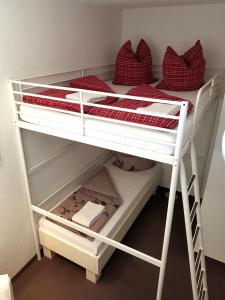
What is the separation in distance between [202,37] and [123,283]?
2097 millimetres

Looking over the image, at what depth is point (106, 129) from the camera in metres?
1.15

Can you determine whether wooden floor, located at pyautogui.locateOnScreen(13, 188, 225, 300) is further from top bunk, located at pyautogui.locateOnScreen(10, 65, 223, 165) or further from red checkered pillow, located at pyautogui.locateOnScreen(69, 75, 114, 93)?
red checkered pillow, located at pyautogui.locateOnScreen(69, 75, 114, 93)

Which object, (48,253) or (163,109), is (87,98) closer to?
(163,109)

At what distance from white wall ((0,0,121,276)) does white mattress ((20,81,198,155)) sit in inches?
7.2

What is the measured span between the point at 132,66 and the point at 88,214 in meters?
1.28

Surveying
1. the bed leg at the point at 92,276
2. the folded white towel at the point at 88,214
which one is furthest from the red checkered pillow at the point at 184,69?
the bed leg at the point at 92,276

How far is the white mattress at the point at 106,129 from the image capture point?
1.04 meters

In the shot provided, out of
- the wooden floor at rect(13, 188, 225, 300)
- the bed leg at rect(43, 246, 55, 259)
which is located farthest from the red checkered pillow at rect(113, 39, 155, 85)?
the bed leg at rect(43, 246, 55, 259)

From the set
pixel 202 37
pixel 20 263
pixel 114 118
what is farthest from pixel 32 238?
pixel 202 37

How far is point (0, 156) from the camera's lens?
1.38 meters

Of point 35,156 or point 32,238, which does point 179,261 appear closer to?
point 32,238

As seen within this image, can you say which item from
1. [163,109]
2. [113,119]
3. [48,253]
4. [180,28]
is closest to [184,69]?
[180,28]

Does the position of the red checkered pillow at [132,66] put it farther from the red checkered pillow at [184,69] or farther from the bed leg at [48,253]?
the bed leg at [48,253]

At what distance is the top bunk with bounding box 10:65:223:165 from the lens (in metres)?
1.02
